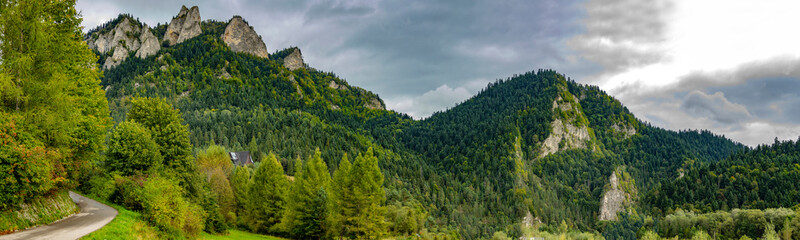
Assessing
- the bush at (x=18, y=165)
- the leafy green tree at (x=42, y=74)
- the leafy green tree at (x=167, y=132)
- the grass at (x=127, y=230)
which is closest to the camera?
the bush at (x=18, y=165)

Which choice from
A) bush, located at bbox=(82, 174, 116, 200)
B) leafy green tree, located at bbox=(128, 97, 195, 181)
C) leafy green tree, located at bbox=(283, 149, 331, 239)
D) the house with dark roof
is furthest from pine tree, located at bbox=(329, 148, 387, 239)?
the house with dark roof

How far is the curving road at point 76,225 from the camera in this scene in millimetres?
18766

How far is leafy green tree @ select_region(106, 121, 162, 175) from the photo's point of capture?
32.5m

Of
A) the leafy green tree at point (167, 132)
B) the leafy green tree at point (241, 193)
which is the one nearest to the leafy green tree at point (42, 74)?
the leafy green tree at point (167, 132)

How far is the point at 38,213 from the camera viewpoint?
69.6 ft

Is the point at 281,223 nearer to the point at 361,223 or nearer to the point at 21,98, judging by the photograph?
the point at 361,223

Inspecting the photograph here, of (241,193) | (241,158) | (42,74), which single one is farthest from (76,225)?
(241,158)

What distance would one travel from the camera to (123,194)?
31.1m

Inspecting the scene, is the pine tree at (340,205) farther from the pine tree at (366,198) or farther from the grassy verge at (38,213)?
the grassy verge at (38,213)

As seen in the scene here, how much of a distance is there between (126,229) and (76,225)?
7.86 ft

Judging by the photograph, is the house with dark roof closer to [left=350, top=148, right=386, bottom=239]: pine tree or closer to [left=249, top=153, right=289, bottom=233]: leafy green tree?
[left=249, top=153, right=289, bottom=233]: leafy green tree

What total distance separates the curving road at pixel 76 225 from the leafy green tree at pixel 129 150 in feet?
15.0

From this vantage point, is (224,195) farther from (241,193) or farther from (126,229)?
(126,229)

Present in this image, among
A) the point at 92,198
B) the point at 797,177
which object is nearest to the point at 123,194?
the point at 92,198
